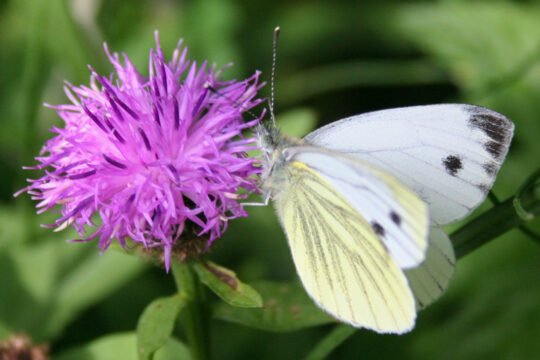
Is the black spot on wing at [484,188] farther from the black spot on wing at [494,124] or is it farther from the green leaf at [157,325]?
the green leaf at [157,325]

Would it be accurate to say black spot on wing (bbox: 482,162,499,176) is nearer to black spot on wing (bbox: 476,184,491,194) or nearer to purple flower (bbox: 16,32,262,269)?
black spot on wing (bbox: 476,184,491,194)

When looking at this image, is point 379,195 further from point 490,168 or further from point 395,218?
point 490,168

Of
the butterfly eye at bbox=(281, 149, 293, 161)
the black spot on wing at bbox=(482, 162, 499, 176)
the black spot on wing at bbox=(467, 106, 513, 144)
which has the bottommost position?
the black spot on wing at bbox=(482, 162, 499, 176)

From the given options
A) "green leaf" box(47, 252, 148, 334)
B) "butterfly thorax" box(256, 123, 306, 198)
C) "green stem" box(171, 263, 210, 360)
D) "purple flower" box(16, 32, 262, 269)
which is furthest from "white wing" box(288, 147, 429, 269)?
"green leaf" box(47, 252, 148, 334)

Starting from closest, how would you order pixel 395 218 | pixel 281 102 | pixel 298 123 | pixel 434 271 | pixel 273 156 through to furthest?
1. pixel 395 218
2. pixel 434 271
3. pixel 273 156
4. pixel 298 123
5. pixel 281 102

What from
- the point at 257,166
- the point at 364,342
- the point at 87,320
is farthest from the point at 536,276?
the point at 87,320

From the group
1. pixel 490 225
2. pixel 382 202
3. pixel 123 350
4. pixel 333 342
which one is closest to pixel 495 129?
pixel 490 225

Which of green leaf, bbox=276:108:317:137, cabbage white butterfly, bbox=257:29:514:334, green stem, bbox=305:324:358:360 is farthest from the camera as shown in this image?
green leaf, bbox=276:108:317:137

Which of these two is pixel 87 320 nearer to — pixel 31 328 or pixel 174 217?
pixel 31 328
